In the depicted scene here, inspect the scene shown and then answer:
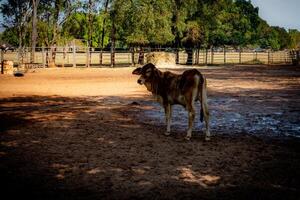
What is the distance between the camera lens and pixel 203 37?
2012 inches

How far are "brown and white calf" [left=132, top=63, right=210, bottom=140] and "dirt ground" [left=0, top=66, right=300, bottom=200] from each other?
64cm

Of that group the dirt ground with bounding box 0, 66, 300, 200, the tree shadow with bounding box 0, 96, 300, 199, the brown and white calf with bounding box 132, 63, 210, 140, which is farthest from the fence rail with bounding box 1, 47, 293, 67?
the brown and white calf with bounding box 132, 63, 210, 140

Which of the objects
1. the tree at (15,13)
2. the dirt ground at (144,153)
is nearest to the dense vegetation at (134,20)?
the tree at (15,13)

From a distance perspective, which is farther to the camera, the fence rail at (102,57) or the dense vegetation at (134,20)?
the dense vegetation at (134,20)

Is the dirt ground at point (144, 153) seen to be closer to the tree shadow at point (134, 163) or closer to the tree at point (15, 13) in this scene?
the tree shadow at point (134, 163)

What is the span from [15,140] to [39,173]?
243cm

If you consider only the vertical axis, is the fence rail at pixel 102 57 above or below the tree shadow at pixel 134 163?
above

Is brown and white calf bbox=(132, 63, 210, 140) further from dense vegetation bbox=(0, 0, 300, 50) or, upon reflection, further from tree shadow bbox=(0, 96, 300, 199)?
dense vegetation bbox=(0, 0, 300, 50)

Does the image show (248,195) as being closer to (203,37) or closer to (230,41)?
(203,37)

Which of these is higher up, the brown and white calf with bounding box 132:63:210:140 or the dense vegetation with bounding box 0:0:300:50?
the dense vegetation with bounding box 0:0:300:50

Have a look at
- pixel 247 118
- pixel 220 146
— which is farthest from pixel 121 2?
pixel 220 146

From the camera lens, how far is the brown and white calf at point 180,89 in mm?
8102

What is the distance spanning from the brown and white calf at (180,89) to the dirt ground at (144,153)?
637 mm

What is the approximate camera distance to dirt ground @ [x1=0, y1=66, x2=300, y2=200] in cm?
546
